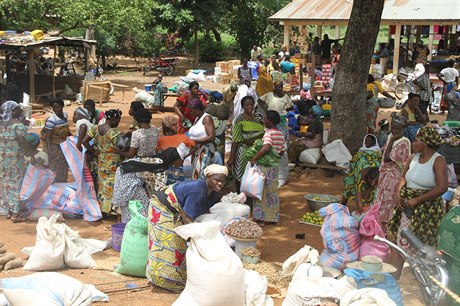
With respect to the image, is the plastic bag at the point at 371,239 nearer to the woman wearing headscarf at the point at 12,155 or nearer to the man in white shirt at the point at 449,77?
the woman wearing headscarf at the point at 12,155

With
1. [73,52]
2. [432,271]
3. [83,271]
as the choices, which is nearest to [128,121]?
[83,271]

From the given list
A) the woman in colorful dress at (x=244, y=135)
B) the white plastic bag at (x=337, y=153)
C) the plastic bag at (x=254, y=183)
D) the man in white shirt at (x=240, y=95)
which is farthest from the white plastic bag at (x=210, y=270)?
the man in white shirt at (x=240, y=95)

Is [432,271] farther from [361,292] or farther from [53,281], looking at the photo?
[53,281]

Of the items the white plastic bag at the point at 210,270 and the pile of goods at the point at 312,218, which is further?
the pile of goods at the point at 312,218

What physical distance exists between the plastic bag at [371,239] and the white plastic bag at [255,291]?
1.10m

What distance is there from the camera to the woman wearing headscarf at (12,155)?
27.1ft

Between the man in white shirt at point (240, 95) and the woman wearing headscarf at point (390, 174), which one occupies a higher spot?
the man in white shirt at point (240, 95)

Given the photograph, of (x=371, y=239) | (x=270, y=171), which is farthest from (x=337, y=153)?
(x=371, y=239)

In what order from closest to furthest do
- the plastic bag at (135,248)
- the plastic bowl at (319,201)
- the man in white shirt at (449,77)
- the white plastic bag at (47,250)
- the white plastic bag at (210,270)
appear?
the white plastic bag at (210,270)
the plastic bag at (135,248)
the white plastic bag at (47,250)
the plastic bowl at (319,201)
the man in white shirt at (449,77)

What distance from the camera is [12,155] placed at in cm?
835

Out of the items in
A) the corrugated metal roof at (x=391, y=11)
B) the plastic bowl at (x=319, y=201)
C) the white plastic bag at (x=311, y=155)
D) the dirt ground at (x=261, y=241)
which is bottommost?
the dirt ground at (x=261, y=241)

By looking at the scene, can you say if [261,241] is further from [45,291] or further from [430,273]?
[430,273]

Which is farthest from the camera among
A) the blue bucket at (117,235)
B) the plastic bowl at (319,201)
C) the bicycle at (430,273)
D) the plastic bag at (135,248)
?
the plastic bowl at (319,201)

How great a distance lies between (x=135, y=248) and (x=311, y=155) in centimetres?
541
